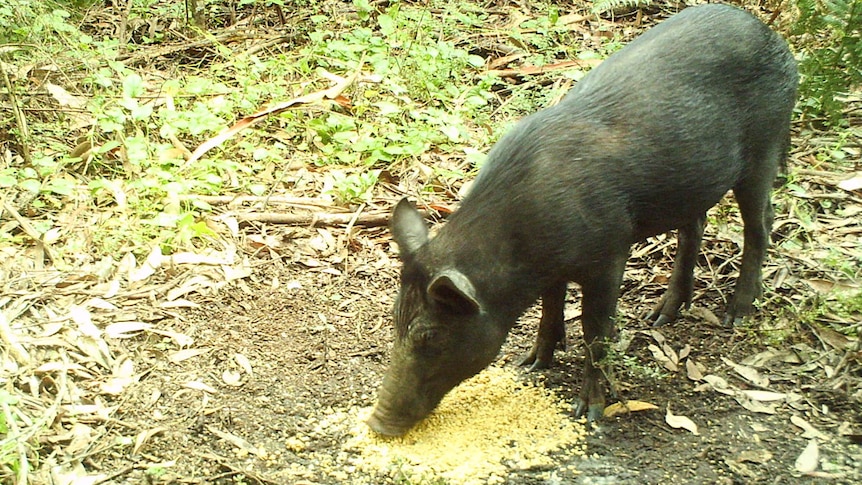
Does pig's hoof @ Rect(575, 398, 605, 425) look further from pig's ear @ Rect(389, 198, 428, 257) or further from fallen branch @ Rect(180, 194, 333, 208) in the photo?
fallen branch @ Rect(180, 194, 333, 208)

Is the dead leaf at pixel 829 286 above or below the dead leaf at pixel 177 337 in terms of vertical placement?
above

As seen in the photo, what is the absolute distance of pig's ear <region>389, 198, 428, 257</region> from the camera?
170 inches

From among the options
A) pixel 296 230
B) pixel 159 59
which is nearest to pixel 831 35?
pixel 296 230

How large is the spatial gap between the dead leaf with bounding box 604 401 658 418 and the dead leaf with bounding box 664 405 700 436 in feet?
0.40

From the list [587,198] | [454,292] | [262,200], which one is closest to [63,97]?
[262,200]

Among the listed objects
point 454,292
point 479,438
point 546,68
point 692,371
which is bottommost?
point 479,438

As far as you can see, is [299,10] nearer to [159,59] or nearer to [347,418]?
[159,59]

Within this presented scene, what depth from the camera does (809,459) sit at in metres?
4.17

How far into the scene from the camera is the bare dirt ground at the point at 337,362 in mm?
4230

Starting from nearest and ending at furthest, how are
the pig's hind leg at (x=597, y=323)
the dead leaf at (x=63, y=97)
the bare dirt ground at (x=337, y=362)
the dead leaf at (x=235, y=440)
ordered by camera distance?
1. the bare dirt ground at (x=337, y=362)
2. the dead leaf at (x=235, y=440)
3. the pig's hind leg at (x=597, y=323)
4. the dead leaf at (x=63, y=97)

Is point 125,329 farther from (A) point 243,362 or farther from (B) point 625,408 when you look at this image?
(B) point 625,408

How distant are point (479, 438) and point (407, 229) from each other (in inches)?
44.4

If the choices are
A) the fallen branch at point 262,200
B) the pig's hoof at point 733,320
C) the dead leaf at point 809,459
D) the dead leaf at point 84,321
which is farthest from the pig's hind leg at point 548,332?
the dead leaf at point 84,321

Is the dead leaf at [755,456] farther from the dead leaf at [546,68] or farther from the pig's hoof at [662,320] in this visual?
the dead leaf at [546,68]
